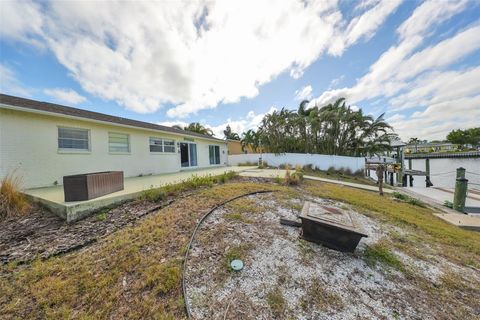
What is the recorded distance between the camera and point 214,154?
16859 millimetres

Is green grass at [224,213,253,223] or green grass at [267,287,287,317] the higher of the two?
green grass at [224,213,253,223]

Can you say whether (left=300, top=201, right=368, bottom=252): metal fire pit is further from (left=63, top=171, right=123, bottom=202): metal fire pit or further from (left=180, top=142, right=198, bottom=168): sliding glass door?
(left=180, top=142, right=198, bottom=168): sliding glass door

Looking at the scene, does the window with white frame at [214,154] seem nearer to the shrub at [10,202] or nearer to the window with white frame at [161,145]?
the window with white frame at [161,145]

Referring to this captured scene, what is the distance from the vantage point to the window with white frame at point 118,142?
27.8 ft

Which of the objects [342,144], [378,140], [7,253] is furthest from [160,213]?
[378,140]

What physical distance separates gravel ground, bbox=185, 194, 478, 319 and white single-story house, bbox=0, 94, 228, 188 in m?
7.01

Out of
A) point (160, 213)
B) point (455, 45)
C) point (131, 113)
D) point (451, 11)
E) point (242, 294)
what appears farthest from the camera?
point (131, 113)

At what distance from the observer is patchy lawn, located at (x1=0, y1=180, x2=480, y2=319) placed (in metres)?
2.03

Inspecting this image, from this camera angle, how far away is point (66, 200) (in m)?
4.37

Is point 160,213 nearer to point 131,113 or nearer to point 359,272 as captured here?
point 359,272

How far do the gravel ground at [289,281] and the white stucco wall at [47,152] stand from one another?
A: 7.00 meters

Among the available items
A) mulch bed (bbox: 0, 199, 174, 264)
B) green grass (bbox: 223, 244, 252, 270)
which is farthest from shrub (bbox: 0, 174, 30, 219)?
green grass (bbox: 223, 244, 252, 270)

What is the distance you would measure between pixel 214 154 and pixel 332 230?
14405 mm

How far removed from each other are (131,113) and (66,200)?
13406mm
